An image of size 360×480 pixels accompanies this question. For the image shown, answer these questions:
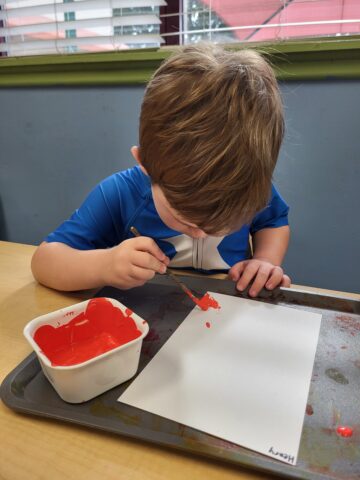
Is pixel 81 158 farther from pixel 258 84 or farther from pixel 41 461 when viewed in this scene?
pixel 41 461

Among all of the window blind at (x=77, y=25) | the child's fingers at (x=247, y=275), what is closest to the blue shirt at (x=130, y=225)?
the child's fingers at (x=247, y=275)

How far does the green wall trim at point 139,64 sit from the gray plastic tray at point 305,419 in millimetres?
696

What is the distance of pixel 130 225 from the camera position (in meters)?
0.76

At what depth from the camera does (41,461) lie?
0.33m

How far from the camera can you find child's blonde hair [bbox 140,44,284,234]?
45cm

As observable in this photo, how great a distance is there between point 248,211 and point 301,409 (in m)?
0.24

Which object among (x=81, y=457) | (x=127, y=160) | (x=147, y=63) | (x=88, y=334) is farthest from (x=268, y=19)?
(x=81, y=457)

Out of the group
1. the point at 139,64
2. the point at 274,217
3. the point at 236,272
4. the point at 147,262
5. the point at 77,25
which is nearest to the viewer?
the point at 147,262

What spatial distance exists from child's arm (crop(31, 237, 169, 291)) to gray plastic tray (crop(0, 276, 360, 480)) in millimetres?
61

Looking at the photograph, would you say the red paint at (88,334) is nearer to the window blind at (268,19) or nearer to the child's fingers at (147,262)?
the child's fingers at (147,262)

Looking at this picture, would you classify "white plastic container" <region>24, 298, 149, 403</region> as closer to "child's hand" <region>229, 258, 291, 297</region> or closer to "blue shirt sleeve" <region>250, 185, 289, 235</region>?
"child's hand" <region>229, 258, 291, 297</region>

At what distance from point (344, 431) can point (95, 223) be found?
1.75 ft

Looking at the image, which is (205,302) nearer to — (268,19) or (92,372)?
(92,372)

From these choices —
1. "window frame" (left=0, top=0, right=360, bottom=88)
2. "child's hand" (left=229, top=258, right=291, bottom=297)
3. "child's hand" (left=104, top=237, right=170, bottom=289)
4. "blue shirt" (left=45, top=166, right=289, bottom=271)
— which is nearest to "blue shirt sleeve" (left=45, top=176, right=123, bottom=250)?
"blue shirt" (left=45, top=166, right=289, bottom=271)
